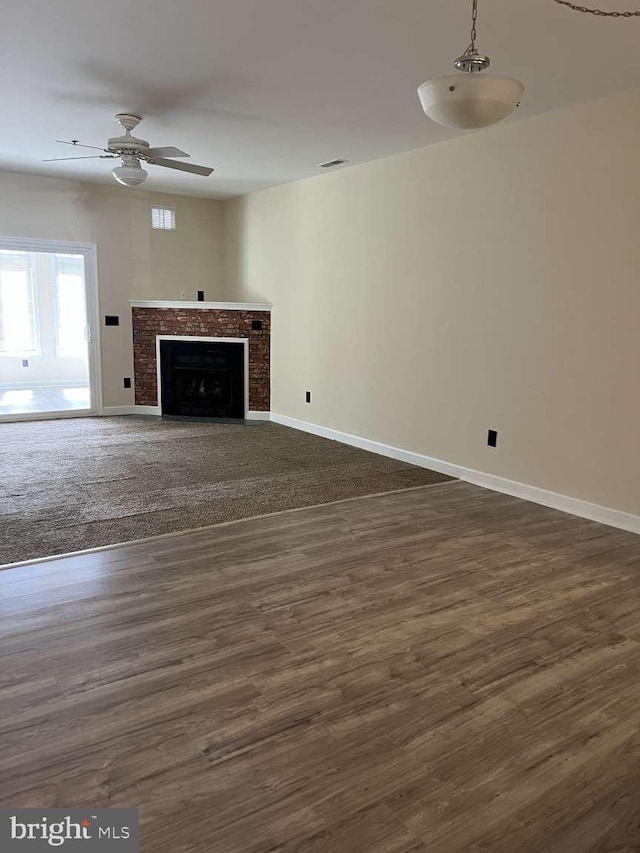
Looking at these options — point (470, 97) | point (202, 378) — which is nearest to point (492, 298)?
point (470, 97)

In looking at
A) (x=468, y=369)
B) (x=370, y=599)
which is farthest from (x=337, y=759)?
(x=468, y=369)

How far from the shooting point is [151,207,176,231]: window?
7480 mm

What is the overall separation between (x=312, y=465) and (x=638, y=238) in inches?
114

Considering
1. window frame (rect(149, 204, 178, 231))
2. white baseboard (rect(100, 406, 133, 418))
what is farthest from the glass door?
window frame (rect(149, 204, 178, 231))

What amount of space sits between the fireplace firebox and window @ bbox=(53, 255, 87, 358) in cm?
314

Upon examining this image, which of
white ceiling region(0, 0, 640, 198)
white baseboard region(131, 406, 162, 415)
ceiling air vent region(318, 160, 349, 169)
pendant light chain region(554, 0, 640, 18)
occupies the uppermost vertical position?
ceiling air vent region(318, 160, 349, 169)

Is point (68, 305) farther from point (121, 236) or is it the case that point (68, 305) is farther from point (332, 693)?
point (332, 693)

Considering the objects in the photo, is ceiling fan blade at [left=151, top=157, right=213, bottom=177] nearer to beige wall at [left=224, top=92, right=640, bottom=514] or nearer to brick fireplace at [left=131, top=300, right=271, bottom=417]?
beige wall at [left=224, top=92, right=640, bottom=514]

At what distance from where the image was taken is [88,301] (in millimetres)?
7246

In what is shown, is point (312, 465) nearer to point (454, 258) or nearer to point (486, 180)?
point (454, 258)

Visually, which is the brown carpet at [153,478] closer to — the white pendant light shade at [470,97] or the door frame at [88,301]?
the door frame at [88,301]

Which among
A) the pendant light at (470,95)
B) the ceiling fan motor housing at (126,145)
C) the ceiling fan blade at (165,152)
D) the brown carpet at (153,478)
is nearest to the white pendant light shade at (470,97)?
the pendant light at (470,95)

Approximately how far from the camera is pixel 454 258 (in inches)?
191

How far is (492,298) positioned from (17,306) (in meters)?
7.90
